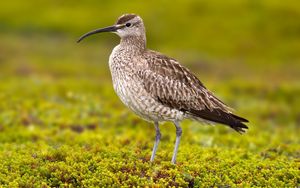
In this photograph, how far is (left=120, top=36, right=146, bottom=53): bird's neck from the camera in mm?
13172

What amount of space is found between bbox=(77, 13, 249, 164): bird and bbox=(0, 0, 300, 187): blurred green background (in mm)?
1111

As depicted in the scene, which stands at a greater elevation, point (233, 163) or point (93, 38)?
point (93, 38)

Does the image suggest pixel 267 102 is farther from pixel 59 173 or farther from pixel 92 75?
pixel 59 173

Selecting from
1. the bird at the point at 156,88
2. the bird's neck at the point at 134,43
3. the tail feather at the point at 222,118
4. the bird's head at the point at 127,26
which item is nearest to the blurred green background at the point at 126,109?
the tail feather at the point at 222,118

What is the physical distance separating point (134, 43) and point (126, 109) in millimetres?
8965

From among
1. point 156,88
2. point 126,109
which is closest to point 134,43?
point 156,88

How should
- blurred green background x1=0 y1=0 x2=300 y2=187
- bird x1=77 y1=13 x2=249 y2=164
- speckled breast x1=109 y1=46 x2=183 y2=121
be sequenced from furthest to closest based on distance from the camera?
bird x1=77 y1=13 x2=249 y2=164 < speckled breast x1=109 y1=46 x2=183 y2=121 < blurred green background x1=0 y1=0 x2=300 y2=187

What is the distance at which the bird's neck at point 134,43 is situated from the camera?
43.2 feet

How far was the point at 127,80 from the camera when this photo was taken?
1240 centimetres

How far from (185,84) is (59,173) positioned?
12.0 feet

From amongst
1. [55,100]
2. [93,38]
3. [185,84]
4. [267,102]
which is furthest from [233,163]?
[93,38]

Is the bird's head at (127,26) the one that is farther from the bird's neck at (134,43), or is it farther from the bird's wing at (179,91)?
the bird's wing at (179,91)

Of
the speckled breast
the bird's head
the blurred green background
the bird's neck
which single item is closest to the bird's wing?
the speckled breast

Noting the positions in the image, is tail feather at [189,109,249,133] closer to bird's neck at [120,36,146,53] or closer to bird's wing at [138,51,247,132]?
bird's wing at [138,51,247,132]
